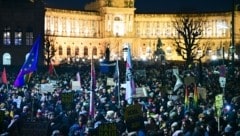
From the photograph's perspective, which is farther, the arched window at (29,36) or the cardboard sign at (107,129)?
the arched window at (29,36)

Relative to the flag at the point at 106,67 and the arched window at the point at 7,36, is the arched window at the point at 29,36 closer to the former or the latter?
the arched window at the point at 7,36

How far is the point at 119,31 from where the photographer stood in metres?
142

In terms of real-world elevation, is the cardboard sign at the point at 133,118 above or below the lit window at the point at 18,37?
below

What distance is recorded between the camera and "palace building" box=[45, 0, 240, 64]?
440 ft

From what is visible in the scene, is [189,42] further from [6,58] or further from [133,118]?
[133,118]

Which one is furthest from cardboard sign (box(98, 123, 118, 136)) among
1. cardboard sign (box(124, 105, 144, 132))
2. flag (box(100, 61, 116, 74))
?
flag (box(100, 61, 116, 74))

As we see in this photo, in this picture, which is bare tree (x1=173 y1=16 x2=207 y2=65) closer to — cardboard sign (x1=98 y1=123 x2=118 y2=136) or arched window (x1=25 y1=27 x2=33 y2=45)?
arched window (x1=25 y1=27 x2=33 y2=45)

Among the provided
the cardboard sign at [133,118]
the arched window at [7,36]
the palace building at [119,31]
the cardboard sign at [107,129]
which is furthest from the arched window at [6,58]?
the cardboard sign at [107,129]

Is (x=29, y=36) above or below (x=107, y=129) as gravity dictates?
above

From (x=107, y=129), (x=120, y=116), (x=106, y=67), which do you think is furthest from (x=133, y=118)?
(x=106, y=67)

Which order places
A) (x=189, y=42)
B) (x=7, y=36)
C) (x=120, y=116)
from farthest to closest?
1. (x=7, y=36)
2. (x=189, y=42)
3. (x=120, y=116)

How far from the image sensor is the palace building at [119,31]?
440 ft

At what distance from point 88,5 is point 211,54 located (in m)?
44.9

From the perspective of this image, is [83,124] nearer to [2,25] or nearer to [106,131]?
[106,131]
